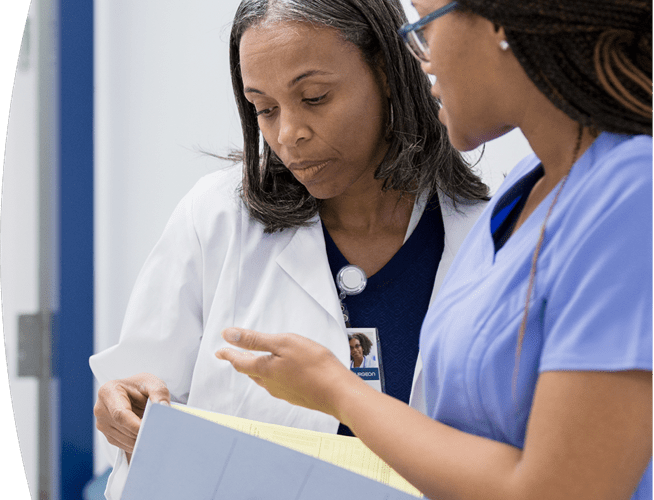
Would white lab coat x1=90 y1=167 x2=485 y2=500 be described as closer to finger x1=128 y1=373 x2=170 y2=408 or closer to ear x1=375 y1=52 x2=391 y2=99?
finger x1=128 y1=373 x2=170 y2=408

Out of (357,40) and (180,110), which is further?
(180,110)

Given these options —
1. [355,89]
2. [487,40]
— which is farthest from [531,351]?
[355,89]

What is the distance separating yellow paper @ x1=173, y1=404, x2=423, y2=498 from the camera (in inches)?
28.9

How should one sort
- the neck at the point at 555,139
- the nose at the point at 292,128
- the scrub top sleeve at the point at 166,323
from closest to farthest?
the neck at the point at 555,139 → the nose at the point at 292,128 → the scrub top sleeve at the point at 166,323

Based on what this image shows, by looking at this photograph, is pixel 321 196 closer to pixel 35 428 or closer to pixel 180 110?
pixel 180 110

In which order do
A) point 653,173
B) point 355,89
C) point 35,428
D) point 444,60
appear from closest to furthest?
point 653,173 → point 444,60 → point 355,89 → point 35,428

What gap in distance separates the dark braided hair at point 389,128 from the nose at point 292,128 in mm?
158

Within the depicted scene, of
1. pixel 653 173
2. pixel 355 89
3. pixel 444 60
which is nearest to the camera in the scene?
pixel 653 173

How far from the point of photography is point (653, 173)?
44 cm

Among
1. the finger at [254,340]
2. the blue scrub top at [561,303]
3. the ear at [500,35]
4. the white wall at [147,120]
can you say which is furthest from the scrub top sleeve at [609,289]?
the white wall at [147,120]

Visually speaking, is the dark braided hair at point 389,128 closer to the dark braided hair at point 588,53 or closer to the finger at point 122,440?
the finger at point 122,440

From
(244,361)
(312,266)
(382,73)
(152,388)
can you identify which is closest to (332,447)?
(244,361)

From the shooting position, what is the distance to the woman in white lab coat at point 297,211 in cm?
101

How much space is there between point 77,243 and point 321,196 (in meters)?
1.22
